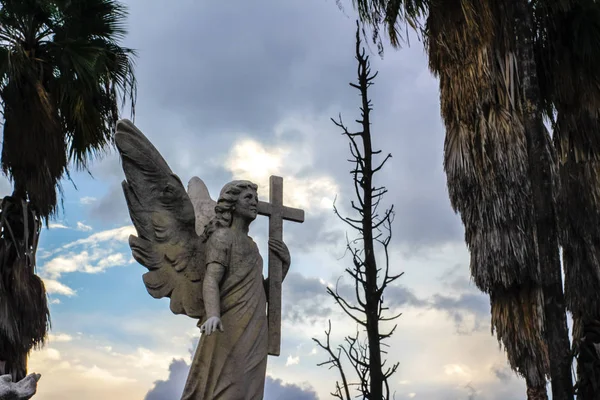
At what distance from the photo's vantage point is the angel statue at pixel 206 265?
7137 millimetres

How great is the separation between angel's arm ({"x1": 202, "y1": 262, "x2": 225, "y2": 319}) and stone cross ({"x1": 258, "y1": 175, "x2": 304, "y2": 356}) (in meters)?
0.57

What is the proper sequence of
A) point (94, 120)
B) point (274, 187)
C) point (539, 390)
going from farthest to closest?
point (94, 120)
point (539, 390)
point (274, 187)

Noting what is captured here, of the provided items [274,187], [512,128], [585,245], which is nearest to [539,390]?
[585,245]

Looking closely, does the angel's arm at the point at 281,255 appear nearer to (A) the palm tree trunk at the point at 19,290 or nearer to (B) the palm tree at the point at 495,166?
(B) the palm tree at the point at 495,166

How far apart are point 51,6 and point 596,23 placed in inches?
289

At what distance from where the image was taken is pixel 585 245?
11930 millimetres

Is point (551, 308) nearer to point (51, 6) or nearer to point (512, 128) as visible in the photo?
point (512, 128)

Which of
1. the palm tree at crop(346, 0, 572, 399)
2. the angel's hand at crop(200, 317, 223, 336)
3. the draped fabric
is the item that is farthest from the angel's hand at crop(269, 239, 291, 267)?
the palm tree at crop(346, 0, 572, 399)

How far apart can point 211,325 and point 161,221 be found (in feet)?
3.21

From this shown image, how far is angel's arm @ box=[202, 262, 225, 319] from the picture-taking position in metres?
7.11

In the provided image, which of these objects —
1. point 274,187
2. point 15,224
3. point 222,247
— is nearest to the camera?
point 222,247

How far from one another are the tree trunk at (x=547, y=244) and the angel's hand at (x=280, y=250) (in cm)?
203

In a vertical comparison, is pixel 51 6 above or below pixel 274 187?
above

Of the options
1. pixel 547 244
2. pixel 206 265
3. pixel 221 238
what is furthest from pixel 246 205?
pixel 547 244
